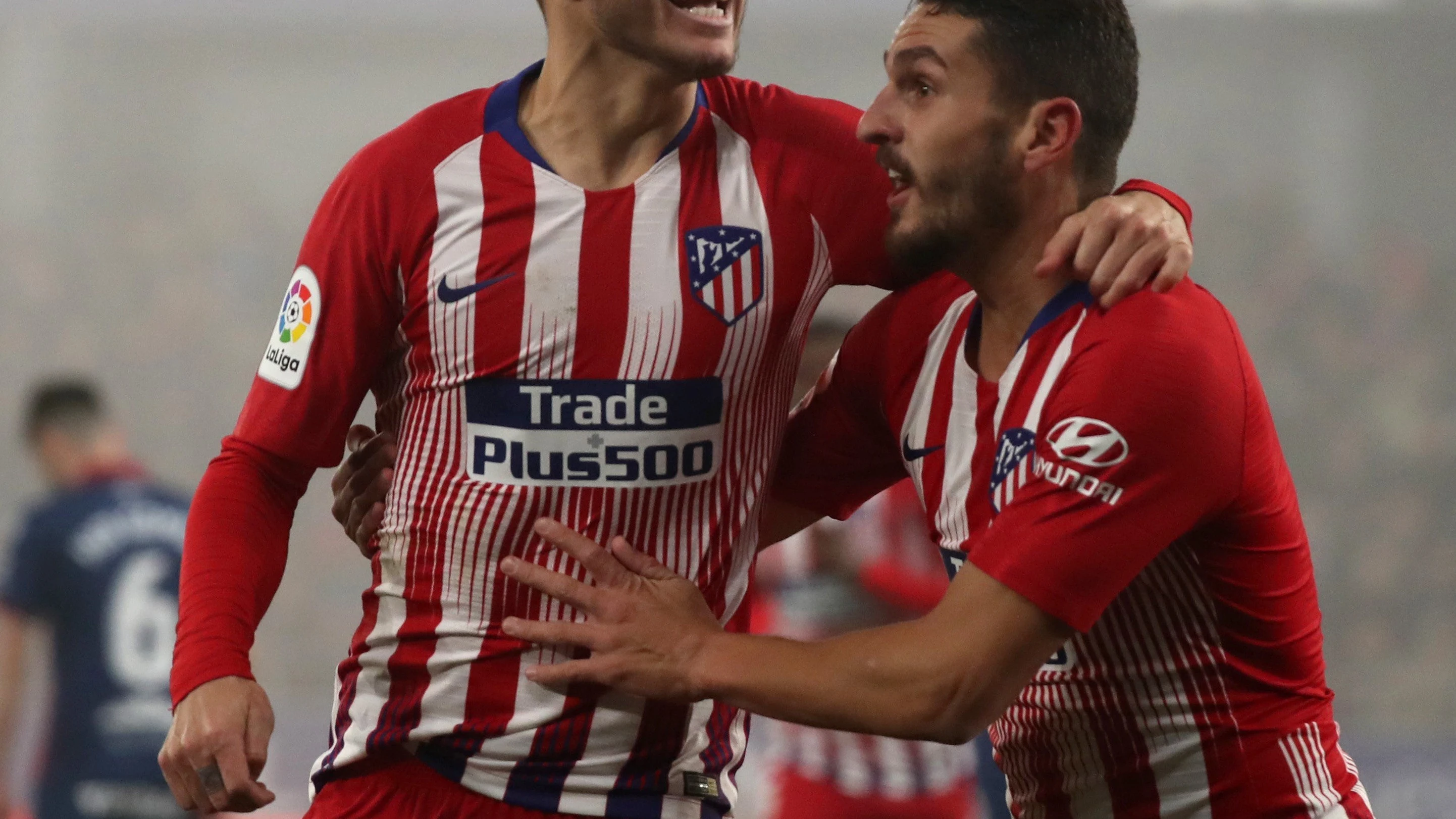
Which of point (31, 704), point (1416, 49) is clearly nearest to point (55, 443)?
point (31, 704)

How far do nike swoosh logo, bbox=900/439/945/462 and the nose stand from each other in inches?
16.2

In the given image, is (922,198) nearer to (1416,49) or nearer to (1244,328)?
(1244,328)

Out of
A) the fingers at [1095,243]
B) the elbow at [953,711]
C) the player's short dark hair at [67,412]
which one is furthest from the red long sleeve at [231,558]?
the player's short dark hair at [67,412]

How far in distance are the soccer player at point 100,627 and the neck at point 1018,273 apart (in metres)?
3.26

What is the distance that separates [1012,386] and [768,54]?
695 cm

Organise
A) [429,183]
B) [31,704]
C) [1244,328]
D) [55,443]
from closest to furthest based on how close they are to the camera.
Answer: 1. [429,183]
2. [55,443]
3. [31,704]
4. [1244,328]

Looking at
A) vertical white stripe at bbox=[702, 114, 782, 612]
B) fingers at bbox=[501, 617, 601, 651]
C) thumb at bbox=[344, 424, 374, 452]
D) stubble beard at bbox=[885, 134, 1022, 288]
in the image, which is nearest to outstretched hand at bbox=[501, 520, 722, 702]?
fingers at bbox=[501, 617, 601, 651]

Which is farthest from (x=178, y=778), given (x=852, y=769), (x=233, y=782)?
(x=852, y=769)

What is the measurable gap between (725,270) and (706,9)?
334 millimetres

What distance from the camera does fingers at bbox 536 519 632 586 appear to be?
6.07 ft

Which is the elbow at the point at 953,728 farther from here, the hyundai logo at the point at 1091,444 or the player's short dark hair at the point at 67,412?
the player's short dark hair at the point at 67,412

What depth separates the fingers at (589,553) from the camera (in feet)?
6.07

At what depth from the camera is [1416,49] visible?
877cm

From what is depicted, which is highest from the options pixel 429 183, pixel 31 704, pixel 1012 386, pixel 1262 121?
pixel 1262 121
